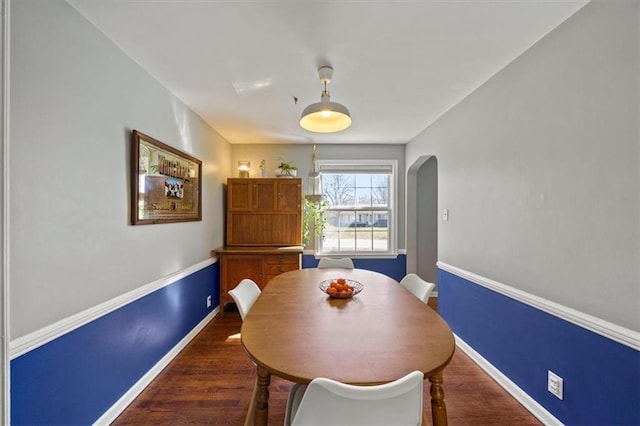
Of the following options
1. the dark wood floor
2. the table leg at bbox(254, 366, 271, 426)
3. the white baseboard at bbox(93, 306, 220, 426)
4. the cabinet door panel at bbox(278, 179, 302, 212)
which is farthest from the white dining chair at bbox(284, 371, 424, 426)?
the cabinet door panel at bbox(278, 179, 302, 212)

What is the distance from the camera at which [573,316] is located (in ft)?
5.05

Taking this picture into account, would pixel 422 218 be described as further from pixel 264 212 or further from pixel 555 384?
pixel 555 384

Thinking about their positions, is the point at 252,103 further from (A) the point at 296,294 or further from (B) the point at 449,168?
(B) the point at 449,168

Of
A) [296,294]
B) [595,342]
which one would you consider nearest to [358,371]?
[296,294]

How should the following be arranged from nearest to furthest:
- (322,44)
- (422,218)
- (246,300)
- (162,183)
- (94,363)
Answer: (94,363), (322,44), (246,300), (162,183), (422,218)

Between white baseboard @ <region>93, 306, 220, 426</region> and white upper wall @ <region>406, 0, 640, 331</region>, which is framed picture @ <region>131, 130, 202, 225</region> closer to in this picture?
white baseboard @ <region>93, 306, 220, 426</region>

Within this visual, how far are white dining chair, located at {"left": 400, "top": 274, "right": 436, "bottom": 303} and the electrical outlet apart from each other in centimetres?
79

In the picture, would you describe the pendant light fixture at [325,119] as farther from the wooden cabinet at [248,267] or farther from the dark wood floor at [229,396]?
the wooden cabinet at [248,267]

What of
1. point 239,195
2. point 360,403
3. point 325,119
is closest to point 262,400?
point 360,403

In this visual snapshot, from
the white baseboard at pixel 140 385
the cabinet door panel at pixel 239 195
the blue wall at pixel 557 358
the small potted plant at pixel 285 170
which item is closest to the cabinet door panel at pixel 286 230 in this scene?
the cabinet door panel at pixel 239 195

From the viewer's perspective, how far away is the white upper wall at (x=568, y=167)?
51.2 inches

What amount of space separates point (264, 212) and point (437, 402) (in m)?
3.17

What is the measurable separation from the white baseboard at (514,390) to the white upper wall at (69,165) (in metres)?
2.81

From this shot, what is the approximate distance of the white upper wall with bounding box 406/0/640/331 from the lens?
1301 mm
